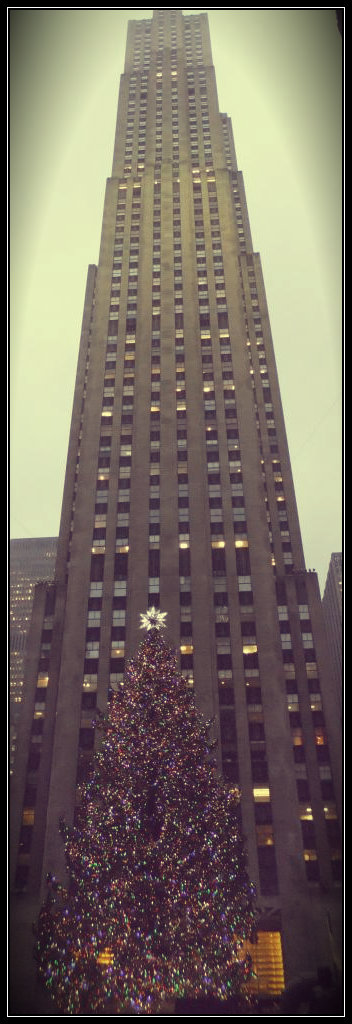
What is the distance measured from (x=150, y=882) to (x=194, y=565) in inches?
1401

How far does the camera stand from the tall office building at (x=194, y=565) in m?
46.5

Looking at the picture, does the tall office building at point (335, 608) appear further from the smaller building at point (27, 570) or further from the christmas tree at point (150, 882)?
the christmas tree at point (150, 882)

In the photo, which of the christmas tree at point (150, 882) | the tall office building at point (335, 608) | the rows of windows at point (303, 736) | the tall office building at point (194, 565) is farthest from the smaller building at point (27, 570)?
the christmas tree at point (150, 882)

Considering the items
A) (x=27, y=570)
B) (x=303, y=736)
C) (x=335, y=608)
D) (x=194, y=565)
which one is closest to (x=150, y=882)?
(x=194, y=565)

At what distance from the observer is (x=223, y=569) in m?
56.6

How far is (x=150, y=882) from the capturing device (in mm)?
20641

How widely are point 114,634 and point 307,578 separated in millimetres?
25111

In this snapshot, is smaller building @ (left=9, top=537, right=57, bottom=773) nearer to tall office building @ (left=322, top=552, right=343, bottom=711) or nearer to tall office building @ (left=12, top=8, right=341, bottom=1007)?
tall office building @ (left=322, top=552, right=343, bottom=711)

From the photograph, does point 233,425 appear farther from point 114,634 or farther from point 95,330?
point 114,634

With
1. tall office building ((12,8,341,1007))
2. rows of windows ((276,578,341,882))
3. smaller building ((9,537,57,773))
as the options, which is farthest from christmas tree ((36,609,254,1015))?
smaller building ((9,537,57,773))

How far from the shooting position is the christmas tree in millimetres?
20703

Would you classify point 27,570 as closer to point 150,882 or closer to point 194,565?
point 194,565

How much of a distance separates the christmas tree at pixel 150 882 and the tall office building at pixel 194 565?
44.7 ft

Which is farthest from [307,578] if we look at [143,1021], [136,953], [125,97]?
[125,97]
